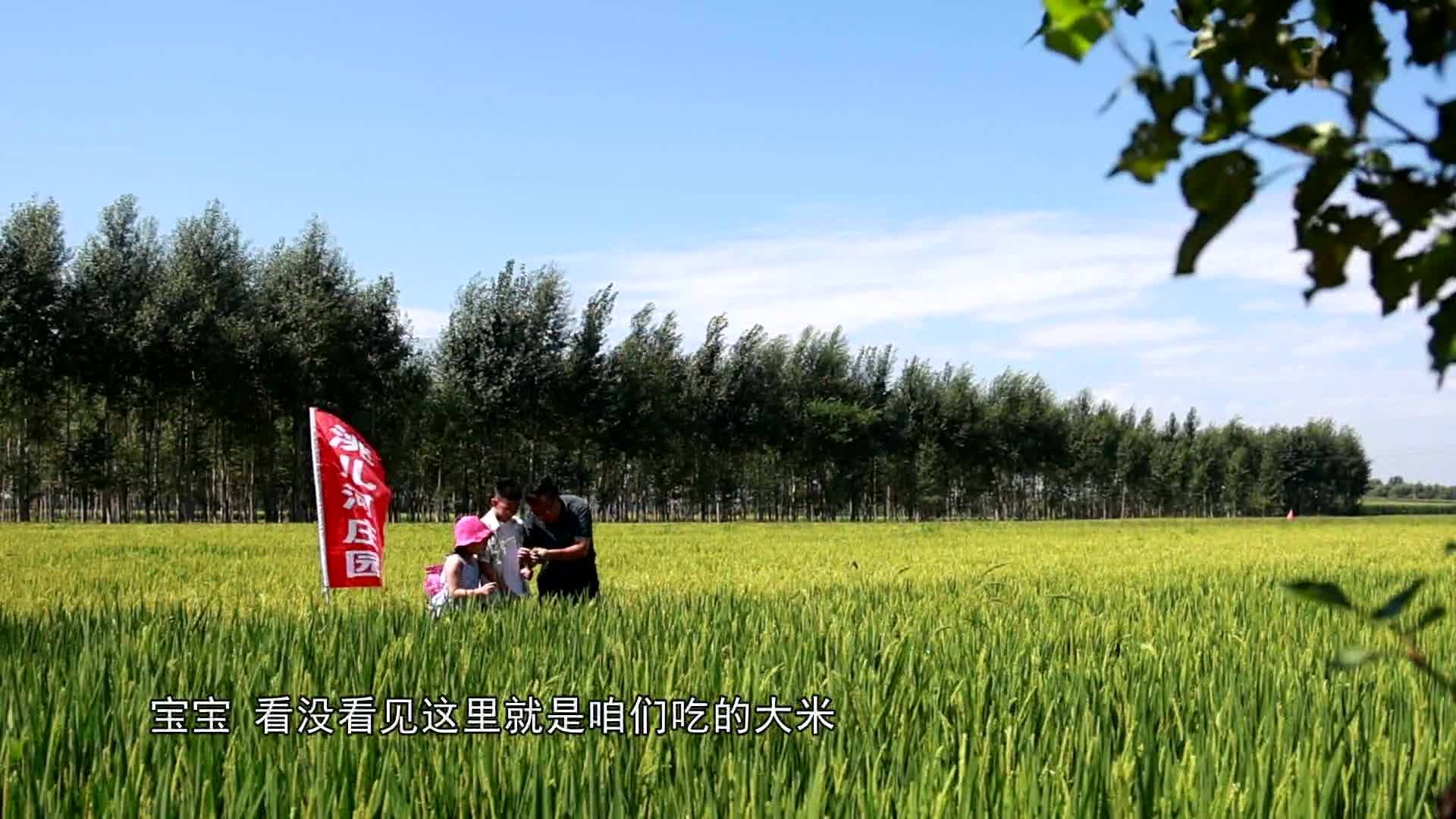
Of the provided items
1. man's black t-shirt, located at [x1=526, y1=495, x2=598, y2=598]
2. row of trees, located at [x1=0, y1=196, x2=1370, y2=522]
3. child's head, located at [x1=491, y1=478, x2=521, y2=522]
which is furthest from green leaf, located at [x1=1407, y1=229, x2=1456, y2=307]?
row of trees, located at [x1=0, y1=196, x2=1370, y2=522]

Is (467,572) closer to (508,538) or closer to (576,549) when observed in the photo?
(508,538)

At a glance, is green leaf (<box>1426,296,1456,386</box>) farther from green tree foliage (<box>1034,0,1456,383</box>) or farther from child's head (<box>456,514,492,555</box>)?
child's head (<box>456,514,492,555</box>)

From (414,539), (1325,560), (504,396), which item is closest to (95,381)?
(504,396)

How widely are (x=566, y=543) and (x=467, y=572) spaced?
0.54 meters

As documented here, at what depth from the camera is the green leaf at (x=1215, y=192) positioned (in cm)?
89

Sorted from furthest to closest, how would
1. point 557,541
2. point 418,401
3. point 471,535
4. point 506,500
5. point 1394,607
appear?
point 418,401
point 557,541
point 506,500
point 471,535
point 1394,607

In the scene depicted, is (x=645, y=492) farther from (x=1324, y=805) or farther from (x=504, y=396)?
(x=1324, y=805)

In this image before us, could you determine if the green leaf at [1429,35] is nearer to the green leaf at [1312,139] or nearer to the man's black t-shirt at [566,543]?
the green leaf at [1312,139]

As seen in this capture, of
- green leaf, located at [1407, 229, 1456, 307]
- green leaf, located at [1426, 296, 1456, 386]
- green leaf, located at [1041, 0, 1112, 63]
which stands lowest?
green leaf, located at [1426, 296, 1456, 386]

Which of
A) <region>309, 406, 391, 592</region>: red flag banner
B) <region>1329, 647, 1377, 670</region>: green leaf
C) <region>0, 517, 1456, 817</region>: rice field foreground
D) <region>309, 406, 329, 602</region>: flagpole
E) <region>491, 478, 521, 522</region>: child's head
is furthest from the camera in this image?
<region>309, 406, 391, 592</region>: red flag banner

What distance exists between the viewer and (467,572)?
6.54m

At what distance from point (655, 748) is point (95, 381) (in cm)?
2970

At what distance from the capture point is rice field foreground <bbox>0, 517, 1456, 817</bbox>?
8.25 ft

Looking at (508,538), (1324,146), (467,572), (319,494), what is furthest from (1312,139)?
(319,494)
